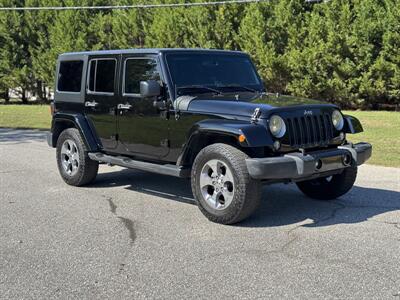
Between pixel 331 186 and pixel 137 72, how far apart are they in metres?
2.83

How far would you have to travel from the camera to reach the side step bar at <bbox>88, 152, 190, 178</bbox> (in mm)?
6227

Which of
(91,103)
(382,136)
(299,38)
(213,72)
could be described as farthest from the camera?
(299,38)

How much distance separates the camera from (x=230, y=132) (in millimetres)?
5531

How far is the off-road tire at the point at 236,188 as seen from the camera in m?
5.48

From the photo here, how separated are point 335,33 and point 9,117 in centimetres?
1281

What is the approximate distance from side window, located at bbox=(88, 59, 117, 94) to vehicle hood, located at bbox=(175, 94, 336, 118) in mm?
1361

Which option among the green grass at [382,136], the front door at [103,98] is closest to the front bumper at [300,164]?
the front door at [103,98]

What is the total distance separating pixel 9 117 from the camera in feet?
70.5

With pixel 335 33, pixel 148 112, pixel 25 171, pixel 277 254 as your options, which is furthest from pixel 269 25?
pixel 277 254

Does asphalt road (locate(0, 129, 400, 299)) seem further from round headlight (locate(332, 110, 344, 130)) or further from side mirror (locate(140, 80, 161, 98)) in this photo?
side mirror (locate(140, 80, 161, 98))

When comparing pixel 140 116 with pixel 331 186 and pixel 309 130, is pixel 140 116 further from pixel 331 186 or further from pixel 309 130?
pixel 331 186

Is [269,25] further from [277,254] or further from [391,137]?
[277,254]

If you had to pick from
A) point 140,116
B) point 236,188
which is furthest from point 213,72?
point 236,188

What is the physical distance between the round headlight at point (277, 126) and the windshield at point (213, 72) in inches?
51.0
